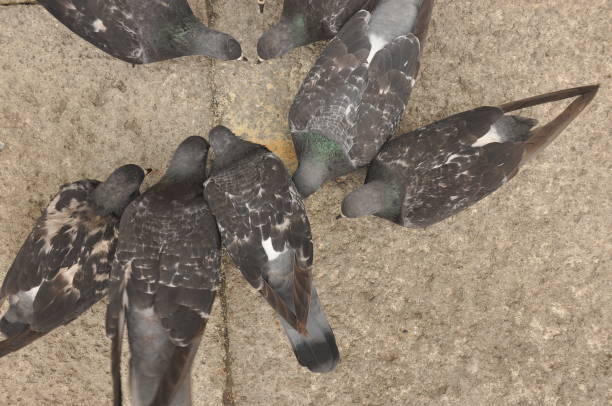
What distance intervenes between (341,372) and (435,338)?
2.30 ft

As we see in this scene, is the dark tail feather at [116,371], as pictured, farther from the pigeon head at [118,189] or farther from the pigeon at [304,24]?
the pigeon at [304,24]

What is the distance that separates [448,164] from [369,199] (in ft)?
1.70

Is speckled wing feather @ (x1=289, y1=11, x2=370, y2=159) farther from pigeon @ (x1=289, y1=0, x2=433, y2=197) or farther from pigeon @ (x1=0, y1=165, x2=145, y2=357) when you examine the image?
pigeon @ (x1=0, y1=165, x2=145, y2=357)

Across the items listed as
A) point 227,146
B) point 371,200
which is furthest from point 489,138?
point 227,146

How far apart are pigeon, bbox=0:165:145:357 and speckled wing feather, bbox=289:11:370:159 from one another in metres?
1.19

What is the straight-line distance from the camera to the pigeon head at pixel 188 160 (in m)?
3.45

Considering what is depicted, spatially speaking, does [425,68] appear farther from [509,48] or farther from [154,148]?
[154,148]

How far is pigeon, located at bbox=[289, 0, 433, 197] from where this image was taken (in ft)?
10.8

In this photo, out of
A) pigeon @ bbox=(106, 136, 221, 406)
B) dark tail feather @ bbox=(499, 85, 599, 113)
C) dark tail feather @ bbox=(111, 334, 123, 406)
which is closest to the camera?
dark tail feather @ bbox=(111, 334, 123, 406)

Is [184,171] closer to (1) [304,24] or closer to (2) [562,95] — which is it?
(1) [304,24]

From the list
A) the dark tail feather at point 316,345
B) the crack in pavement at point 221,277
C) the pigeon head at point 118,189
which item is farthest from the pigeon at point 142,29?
the dark tail feather at point 316,345

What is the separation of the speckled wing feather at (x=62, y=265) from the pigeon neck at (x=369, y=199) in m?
1.54

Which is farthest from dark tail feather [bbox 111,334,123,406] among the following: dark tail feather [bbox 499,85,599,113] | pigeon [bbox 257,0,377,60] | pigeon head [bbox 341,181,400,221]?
dark tail feather [bbox 499,85,599,113]

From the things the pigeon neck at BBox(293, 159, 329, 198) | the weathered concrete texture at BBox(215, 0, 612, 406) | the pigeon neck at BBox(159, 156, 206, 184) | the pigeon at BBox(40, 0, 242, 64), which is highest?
the pigeon at BBox(40, 0, 242, 64)
